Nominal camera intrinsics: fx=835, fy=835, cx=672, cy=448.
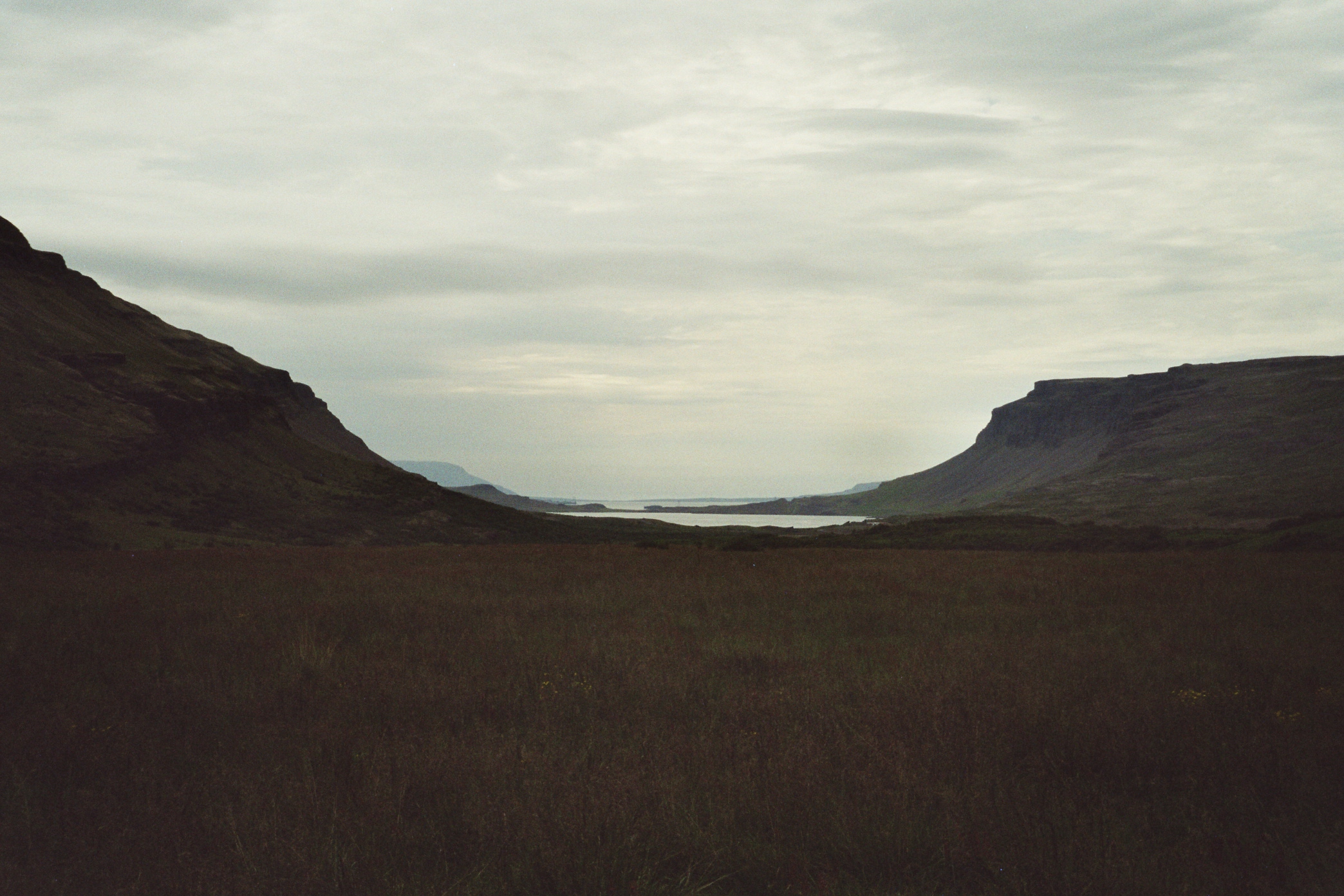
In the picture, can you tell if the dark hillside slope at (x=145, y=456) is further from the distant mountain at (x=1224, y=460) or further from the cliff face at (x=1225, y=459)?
the distant mountain at (x=1224, y=460)

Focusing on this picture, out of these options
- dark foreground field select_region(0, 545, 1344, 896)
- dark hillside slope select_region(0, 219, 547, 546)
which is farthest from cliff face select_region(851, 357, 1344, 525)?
dark foreground field select_region(0, 545, 1344, 896)

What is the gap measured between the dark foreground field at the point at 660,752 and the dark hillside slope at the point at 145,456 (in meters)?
33.4

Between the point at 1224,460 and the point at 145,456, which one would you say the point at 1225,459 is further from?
the point at 145,456

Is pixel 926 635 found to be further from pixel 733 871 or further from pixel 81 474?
pixel 81 474

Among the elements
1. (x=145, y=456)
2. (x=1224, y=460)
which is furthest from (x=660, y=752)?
(x=1224, y=460)

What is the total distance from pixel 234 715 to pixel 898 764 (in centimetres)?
510

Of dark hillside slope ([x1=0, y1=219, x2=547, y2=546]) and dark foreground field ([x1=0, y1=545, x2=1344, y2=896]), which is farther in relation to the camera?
dark hillside slope ([x1=0, y1=219, x2=547, y2=546])

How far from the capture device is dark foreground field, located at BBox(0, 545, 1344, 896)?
4.08 meters

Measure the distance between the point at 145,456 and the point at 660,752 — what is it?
5387 cm

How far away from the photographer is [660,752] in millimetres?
5648

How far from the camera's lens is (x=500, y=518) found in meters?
77.8

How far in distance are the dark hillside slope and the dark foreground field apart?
33436 mm

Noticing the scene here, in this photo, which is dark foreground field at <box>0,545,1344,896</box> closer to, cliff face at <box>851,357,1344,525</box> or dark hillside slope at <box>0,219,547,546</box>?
dark hillside slope at <box>0,219,547,546</box>

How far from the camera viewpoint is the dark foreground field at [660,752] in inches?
161
